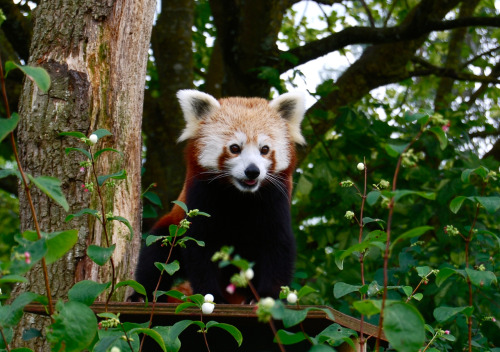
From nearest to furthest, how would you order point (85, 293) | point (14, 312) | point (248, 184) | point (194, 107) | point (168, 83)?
point (14, 312) < point (85, 293) < point (248, 184) < point (194, 107) < point (168, 83)

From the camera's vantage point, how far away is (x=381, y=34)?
6559 mm

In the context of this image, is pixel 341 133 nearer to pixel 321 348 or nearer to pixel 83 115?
pixel 83 115

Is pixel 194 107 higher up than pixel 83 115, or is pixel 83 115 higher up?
pixel 194 107

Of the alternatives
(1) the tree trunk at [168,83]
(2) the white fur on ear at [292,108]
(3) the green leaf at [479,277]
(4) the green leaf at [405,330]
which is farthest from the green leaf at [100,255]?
(1) the tree trunk at [168,83]

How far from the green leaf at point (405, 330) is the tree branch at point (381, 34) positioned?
500cm

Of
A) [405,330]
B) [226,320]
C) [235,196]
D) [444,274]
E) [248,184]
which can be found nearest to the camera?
[405,330]

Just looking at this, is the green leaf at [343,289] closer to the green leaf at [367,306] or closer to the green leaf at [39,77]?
the green leaf at [367,306]

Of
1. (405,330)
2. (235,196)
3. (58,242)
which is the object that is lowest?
(405,330)

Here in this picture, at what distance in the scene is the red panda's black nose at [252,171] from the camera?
354 centimetres

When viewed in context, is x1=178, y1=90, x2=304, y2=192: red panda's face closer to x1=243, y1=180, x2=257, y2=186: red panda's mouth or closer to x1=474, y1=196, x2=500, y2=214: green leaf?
x1=243, y1=180, x2=257, y2=186: red panda's mouth

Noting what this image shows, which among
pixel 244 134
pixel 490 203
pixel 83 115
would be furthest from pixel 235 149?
pixel 490 203

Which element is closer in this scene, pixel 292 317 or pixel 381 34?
pixel 292 317

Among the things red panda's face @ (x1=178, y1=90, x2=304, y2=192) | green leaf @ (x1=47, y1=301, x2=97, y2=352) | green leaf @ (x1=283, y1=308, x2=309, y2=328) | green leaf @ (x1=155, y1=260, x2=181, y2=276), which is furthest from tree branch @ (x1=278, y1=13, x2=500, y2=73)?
green leaf @ (x1=47, y1=301, x2=97, y2=352)

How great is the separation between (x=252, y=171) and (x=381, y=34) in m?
3.61
